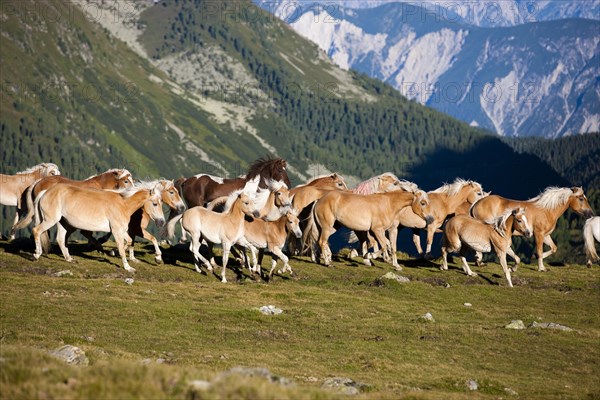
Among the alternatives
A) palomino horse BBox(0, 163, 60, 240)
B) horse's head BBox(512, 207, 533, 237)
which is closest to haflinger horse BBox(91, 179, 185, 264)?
palomino horse BBox(0, 163, 60, 240)

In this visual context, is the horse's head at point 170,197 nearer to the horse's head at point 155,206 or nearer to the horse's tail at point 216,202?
the horse's tail at point 216,202

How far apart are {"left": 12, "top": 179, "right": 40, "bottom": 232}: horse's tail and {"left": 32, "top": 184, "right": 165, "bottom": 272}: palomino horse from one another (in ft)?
3.36

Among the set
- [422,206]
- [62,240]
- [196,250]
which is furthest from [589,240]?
[62,240]

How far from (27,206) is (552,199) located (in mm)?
25558

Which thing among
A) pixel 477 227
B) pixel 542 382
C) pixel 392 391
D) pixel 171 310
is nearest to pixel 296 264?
pixel 477 227

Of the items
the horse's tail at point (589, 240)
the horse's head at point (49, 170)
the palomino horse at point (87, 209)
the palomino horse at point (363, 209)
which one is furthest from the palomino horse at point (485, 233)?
the horse's head at point (49, 170)

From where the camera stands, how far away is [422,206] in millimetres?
39469

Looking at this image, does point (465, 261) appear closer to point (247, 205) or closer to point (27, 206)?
point (247, 205)

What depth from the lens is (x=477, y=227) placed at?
3859 centimetres

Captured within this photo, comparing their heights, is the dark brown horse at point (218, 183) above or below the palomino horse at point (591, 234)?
above

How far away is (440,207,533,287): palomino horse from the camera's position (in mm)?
38438

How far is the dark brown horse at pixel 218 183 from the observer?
41.8 metres

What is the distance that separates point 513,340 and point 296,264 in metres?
13.8

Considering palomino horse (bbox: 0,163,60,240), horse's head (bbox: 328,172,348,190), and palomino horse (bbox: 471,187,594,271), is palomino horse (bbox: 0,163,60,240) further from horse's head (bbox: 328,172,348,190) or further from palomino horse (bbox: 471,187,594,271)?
palomino horse (bbox: 471,187,594,271)
